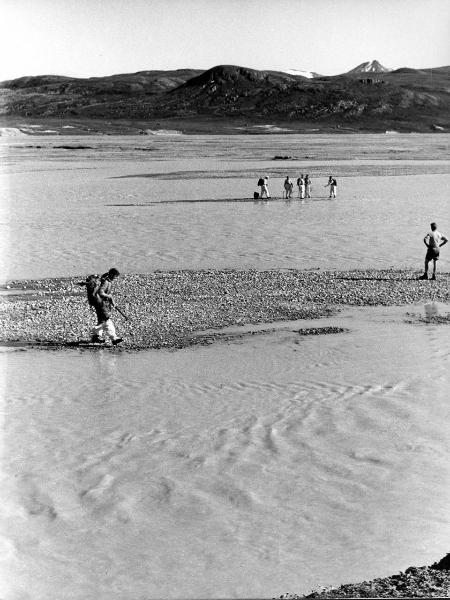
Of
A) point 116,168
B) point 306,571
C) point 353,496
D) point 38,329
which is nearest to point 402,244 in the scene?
point 38,329

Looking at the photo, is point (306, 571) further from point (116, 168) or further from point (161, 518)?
point (116, 168)

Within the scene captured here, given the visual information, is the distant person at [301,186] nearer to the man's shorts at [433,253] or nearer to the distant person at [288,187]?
the distant person at [288,187]

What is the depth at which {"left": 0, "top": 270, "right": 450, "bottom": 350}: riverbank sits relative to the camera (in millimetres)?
17172

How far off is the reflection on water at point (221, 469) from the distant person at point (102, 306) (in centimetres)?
52

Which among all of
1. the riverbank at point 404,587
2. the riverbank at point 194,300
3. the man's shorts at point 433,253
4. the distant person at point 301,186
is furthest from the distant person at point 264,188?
the riverbank at point 404,587

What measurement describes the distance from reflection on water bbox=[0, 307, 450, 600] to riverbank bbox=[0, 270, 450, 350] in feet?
4.14

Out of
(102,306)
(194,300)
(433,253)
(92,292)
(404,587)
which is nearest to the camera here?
(404,587)

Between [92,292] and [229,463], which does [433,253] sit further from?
[229,463]

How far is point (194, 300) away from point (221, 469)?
368 inches

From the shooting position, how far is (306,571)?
8094 mm

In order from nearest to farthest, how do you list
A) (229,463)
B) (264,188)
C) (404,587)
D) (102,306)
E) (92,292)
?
(404,587), (229,463), (102,306), (92,292), (264,188)

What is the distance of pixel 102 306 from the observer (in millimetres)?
16188

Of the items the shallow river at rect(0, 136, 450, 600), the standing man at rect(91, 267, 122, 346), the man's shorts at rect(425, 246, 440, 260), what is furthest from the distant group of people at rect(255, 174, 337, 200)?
the standing man at rect(91, 267, 122, 346)

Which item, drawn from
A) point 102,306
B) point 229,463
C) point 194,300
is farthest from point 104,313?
point 229,463
